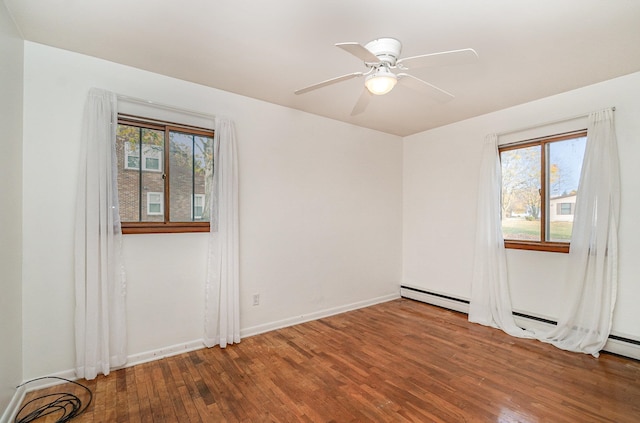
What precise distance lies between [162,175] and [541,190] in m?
4.15

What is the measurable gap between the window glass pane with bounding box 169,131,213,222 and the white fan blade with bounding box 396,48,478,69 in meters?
2.11

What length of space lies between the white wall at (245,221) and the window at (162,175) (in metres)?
0.17

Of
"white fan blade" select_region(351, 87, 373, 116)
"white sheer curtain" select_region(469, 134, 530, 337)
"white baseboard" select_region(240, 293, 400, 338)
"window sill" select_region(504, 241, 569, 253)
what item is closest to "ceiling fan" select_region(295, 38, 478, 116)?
"white fan blade" select_region(351, 87, 373, 116)

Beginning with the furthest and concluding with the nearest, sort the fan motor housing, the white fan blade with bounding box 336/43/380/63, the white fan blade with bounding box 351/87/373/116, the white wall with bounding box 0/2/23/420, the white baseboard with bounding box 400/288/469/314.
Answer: the white baseboard with bounding box 400/288/469/314
the white fan blade with bounding box 351/87/373/116
the fan motor housing
the white wall with bounding box 0/2/23/420
the white fan blade with bounding box 336/43/380/63

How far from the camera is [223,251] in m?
2.98

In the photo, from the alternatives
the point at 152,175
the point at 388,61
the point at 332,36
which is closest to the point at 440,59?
the point at 388,61

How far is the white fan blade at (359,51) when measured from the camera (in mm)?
1604

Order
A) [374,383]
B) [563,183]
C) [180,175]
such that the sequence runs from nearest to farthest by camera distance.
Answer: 1. [374,383]
2. [180,175]
3. [563,183]

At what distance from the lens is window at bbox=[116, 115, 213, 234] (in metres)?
2.66

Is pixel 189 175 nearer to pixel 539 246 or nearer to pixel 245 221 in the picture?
pixel 245 221

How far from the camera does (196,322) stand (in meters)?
2.96

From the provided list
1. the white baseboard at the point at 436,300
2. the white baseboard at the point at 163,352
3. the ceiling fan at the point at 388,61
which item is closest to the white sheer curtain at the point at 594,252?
the white baseboard at the point at 436,300

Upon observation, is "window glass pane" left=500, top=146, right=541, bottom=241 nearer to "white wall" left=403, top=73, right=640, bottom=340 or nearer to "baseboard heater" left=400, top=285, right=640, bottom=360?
"white wall" left=403, top=73, right=640, bottom=340

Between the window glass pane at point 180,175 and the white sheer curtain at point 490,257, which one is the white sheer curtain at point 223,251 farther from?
the white sheer curtain at point 490,257
